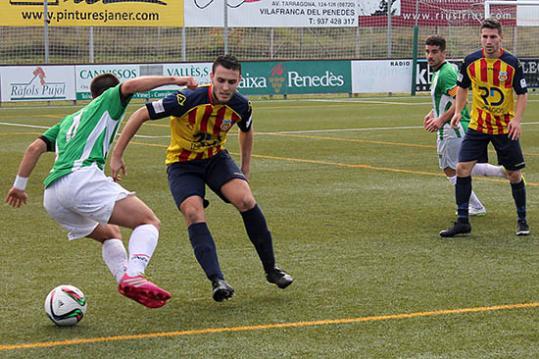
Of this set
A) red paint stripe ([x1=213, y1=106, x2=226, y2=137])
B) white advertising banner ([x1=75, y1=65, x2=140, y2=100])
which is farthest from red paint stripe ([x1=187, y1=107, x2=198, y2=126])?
white advertising banner ([x1=75, y1=65, x2=140, y2=100])

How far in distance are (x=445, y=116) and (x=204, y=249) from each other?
4082 millimetres

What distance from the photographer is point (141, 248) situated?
671 cm

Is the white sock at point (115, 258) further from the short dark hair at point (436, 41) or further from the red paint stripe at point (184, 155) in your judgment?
the short dark hair at point (436, 41)

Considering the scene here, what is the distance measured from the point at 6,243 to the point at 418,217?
3999mm

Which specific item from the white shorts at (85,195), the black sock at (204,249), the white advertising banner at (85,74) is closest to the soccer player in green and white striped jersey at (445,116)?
the black sock at (204,249)

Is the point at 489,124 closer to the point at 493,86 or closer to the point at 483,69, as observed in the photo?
the point at 493,86

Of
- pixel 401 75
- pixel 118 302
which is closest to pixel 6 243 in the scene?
pixel 118 302

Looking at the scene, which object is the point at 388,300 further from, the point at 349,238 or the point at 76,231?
the point at 349,238

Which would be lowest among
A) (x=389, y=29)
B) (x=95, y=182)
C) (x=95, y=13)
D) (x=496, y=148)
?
(x=496, y=148)

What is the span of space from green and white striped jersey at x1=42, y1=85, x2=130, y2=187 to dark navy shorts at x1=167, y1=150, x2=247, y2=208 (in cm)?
95

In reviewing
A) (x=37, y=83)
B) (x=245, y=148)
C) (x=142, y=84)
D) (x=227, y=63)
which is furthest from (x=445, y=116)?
(x=37, y=83)

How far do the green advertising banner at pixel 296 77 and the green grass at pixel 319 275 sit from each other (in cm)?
1895

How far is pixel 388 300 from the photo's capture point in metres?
7.36

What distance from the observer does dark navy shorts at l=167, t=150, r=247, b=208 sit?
7.77m
